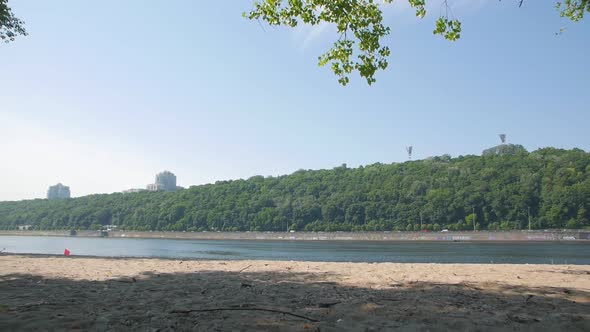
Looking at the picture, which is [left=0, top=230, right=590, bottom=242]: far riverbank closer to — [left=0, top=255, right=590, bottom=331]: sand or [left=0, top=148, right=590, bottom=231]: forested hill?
[left=0, top=148, right=590, bottom=231]: forested hill

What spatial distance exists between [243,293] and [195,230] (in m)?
142

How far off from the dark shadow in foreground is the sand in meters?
0.02

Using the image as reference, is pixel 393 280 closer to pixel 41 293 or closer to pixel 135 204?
pixel 41 293

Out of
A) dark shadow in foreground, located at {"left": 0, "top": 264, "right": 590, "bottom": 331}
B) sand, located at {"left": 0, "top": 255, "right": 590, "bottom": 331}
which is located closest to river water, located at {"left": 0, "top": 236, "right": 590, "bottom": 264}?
sand, located at {"left": 0, "top": 255, "right": 590, "bottom": 331}

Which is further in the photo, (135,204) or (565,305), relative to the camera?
(135,204)

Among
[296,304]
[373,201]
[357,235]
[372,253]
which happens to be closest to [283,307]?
[296,304]

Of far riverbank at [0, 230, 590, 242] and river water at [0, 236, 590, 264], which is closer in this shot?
river water at [0, 236, 590, 264]

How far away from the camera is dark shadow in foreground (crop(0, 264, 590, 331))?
5.66 metres

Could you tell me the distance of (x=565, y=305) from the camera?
6773mm

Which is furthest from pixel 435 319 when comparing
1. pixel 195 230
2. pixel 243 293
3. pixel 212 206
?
pixel 212 206

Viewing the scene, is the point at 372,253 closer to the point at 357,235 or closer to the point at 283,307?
the point at 283,307

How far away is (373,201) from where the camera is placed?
131625 mm

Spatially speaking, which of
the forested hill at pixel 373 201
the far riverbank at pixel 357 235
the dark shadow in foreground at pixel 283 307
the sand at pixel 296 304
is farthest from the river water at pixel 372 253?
the forested hill at pixel 373 201

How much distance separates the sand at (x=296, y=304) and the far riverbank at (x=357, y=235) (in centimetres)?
9356
